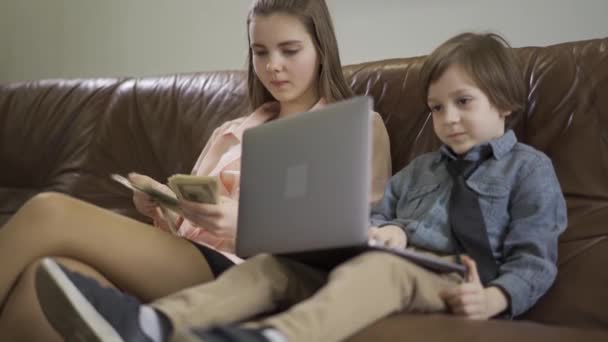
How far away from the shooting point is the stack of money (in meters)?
1.06

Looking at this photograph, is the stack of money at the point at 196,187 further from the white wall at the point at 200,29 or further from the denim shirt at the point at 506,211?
the white wall at the point at 200,29

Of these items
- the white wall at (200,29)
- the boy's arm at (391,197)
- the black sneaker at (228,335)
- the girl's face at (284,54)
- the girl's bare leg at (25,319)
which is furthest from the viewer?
the white wall at (200,29)

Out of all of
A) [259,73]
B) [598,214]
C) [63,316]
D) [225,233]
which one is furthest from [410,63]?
[63,316]

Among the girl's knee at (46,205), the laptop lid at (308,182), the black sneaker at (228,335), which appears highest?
the laptop lid at (308,182)

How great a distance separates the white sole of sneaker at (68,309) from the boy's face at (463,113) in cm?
78

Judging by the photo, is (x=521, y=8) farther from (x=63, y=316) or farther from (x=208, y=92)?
(x=63, y=316)

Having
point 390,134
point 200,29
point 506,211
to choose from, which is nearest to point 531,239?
point 506,211

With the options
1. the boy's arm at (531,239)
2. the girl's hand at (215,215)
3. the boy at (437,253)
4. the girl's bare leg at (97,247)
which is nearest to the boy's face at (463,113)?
the boy at (437,253)

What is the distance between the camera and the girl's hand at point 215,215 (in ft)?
3.83

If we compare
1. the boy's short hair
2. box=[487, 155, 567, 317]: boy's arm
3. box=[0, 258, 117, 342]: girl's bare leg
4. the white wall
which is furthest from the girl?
the white wall

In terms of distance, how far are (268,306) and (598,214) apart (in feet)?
2.38

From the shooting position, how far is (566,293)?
3.87ft

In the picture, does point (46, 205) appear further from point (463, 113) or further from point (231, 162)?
point (463, 113)

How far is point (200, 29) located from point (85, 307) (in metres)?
1.82
